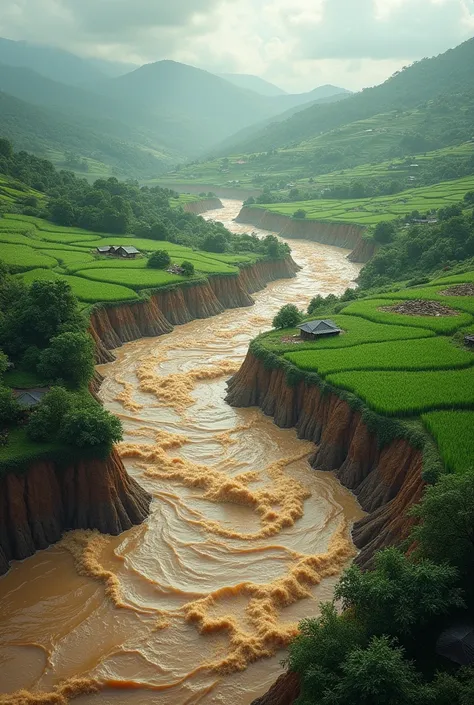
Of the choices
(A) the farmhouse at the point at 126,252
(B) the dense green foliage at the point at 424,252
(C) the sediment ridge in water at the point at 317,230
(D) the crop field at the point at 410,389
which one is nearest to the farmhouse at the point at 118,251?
(A) the farmhouse at the point at 126,252

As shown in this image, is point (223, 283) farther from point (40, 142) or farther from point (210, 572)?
point (40, 142)

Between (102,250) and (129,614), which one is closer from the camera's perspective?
(129,614)

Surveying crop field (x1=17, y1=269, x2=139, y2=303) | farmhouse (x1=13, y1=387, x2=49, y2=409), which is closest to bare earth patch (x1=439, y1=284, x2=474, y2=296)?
crop field (x1=17, y1=269, x2=139, y2=303)

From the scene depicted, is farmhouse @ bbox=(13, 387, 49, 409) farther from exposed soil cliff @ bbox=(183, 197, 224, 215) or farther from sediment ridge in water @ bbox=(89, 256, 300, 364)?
exposed soil cliff @ bbox=(183, 197, 224, 215)

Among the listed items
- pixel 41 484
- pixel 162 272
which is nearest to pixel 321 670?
pixel 41 484

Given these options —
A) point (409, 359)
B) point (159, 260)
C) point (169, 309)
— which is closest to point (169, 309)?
point (169, 309)

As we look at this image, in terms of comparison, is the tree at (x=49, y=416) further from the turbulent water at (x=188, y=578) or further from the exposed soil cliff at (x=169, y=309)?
the exposed soil cliff at (x=169, y=309)

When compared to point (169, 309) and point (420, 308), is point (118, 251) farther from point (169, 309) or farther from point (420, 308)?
point (420, 308)
